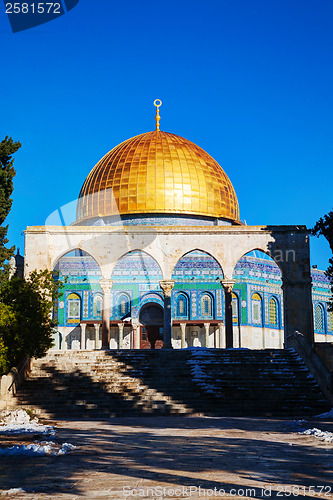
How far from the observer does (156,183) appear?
28625 millimetres

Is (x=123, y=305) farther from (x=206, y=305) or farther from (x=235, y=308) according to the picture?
(x=235, y=308)

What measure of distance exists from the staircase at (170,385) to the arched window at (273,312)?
45.3ft

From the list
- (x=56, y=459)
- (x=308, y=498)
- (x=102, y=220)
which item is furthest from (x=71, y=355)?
(x=102, y=220)

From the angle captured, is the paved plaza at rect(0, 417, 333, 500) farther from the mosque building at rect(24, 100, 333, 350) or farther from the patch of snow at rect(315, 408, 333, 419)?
the mosque building at rect(24, 100, 333, 350)

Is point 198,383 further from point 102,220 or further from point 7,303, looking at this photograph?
point 102,220

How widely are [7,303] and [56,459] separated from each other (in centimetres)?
901

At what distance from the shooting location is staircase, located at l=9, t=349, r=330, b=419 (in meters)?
12.3

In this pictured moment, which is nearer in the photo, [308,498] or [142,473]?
[308,498]

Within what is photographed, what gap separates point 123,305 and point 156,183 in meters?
5.85

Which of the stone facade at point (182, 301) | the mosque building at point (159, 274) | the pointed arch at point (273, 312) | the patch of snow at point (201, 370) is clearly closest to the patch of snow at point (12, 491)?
the patch of snow at point (201, 370)

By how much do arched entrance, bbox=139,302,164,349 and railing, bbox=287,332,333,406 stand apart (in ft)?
36.6

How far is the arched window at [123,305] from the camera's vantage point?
2811 cm

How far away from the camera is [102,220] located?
29125 millimetres

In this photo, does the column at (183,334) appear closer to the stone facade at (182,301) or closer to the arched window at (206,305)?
the stone facade at (182,301)
